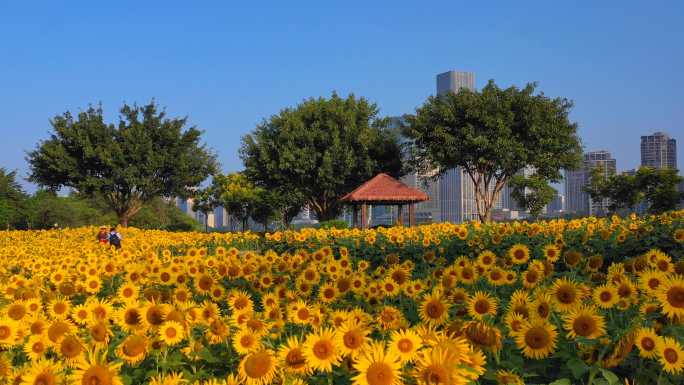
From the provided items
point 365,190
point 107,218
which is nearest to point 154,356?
point 365,190

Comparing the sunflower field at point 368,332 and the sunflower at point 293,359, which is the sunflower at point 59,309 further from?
the sunflower at point 293,359

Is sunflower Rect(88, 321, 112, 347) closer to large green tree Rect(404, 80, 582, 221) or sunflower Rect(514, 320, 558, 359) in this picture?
sunflower Rect(514, 320, 558, 359)

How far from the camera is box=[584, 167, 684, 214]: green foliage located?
163 feet

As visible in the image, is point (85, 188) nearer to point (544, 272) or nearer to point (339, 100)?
point (339, 100)

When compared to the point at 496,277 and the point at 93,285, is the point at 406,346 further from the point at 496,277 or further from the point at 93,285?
the point at 93,285

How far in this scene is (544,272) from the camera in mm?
4254

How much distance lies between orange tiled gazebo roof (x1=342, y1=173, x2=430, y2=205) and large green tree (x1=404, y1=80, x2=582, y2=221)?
4.83 metres

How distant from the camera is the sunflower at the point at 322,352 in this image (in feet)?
6.93

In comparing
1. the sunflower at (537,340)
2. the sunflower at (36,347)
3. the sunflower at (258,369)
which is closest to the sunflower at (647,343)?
the sunflower at (537,340)

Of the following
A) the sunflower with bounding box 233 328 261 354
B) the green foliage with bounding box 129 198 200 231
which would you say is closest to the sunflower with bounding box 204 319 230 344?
A: the sunflower with bounding box 233 328 261 354

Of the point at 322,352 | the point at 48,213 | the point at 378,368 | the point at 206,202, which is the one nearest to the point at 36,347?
the point at 322,352

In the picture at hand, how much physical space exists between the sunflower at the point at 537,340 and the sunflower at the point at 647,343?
31 centimetres

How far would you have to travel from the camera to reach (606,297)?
3057 mm

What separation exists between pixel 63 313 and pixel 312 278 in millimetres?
2064
